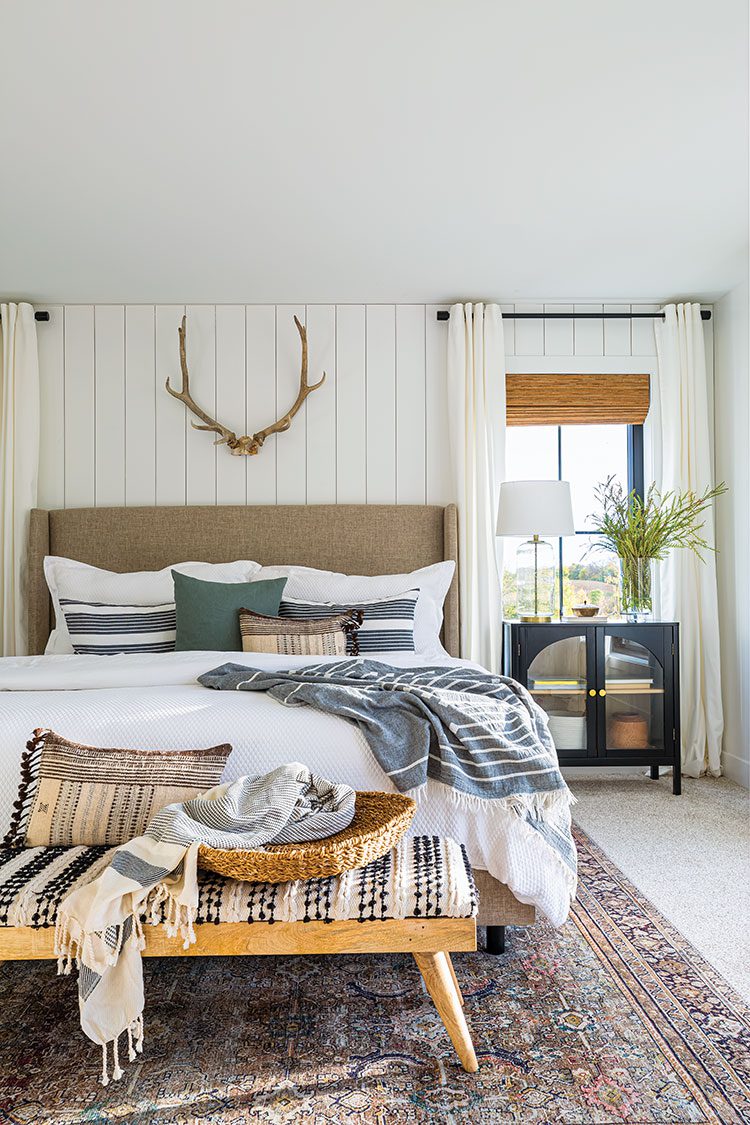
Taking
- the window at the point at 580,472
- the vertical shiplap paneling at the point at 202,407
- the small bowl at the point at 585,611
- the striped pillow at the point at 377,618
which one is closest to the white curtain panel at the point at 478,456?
the window at the point at 580,472

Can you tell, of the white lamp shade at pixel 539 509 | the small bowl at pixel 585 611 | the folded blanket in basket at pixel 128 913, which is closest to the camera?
the folded blanket in basket at pixel 128 913

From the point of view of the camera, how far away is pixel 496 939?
2.40 meters

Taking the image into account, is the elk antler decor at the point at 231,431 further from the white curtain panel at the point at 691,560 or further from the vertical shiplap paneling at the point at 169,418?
the white curtain panel at the point at 691,560

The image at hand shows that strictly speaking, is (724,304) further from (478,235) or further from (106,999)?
(106,999)

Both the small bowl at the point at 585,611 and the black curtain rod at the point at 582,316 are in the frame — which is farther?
the black curtain rod at the point at 582,316

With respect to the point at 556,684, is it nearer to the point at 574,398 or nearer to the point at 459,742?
the point at 574,398

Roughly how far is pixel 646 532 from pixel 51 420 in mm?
3125

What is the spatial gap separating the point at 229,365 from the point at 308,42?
7.65 feet

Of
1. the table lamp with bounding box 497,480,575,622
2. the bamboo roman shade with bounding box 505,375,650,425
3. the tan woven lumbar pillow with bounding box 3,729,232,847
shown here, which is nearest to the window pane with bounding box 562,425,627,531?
the bamboo roman shade with bounding box 505,375,650,425

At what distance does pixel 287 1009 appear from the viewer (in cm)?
209

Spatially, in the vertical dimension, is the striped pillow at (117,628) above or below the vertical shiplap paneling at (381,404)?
below

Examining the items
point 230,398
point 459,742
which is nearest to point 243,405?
point 230,398

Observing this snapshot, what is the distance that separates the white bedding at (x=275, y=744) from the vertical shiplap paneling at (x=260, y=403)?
224 cm

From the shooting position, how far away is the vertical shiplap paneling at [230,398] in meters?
4.56
